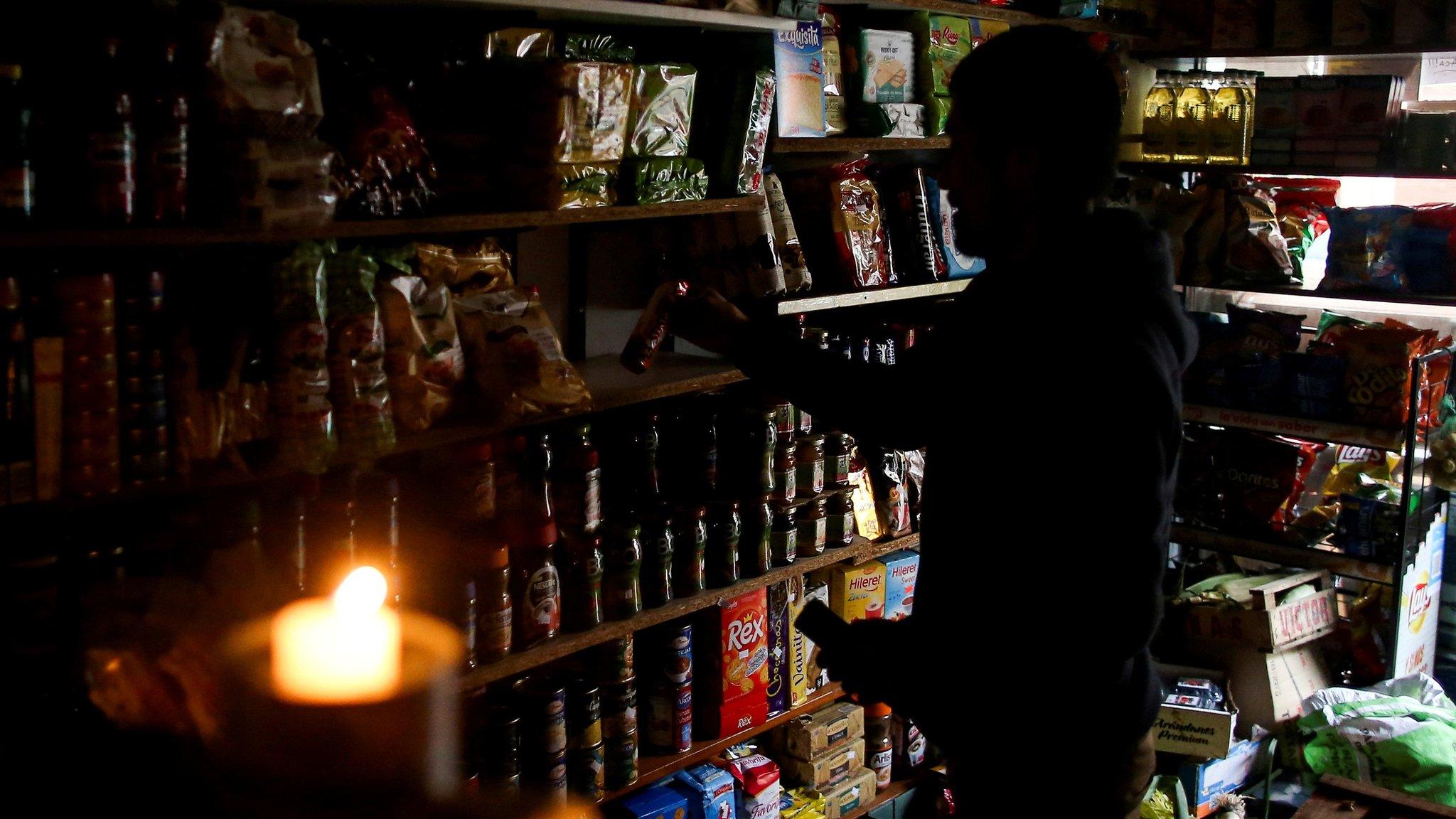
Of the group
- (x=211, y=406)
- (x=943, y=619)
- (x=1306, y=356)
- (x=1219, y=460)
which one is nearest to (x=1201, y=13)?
(x=1306, y=356)

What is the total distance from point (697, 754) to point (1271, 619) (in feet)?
6.11

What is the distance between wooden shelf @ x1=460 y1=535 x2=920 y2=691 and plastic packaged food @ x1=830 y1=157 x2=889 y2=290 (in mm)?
645

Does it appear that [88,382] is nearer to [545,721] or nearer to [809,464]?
[545,721]

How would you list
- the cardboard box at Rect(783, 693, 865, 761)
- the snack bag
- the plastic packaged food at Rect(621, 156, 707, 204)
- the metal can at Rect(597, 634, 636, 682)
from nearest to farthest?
1. the snack bag
2. the plastic packaged food at Rect(621, 156, 707, 204)
3. the metal can at Rect(597, 634, 636, 682)
4. the cardboard box at Rect(783, 693, 865, 761)

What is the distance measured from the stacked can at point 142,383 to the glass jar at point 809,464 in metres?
1.42

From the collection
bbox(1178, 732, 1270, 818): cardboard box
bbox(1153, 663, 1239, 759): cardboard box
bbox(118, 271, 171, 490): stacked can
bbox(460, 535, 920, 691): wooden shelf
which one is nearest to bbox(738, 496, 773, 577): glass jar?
bbox(460, 535, 920, 691): wooden shelf

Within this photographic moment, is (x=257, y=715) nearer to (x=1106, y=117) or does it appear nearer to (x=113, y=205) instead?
(x=113, y=205)

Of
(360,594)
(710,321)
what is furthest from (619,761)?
(360,594)

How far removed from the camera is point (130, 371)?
1597 mm

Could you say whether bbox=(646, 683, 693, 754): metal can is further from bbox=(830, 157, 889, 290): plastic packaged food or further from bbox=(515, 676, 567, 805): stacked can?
bbox=(830, 157, 889, 290): plastic packaged food

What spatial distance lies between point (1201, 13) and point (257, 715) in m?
3.74

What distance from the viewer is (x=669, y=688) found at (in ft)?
8.04

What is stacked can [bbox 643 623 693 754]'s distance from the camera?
2439mm

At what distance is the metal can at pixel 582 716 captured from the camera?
2.25 meters
